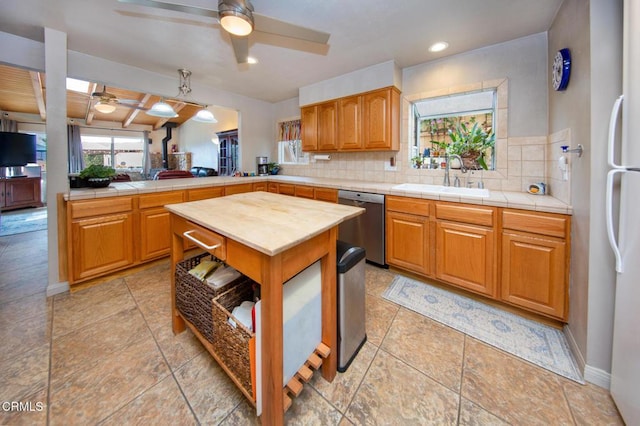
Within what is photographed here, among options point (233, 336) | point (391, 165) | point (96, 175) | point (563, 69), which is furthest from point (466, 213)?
point (96, 175)

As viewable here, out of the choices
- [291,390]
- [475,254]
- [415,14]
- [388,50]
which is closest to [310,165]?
[388,50]

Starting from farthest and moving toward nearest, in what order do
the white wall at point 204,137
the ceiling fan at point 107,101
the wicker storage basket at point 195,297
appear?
the white wall at point 204,137 → the ceiling fan at point 107,101 → the wicker storage basket at point 195,297

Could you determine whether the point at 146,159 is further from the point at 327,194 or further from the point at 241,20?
the point at 241,20

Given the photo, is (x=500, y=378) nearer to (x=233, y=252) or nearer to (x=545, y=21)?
(x=233, y=252)

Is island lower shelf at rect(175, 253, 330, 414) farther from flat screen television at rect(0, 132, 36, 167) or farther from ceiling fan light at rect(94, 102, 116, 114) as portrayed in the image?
flat screen television at rect(0, 132, 36, 167)

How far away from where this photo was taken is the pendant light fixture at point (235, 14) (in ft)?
4.74

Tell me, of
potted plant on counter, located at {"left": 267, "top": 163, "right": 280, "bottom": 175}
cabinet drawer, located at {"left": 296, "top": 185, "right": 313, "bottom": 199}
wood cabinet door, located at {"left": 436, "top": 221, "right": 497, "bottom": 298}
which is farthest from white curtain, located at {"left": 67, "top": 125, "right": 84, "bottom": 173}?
wood cabinet door, located at {"left": 436, "top": 221, "right": 497, "bottom": 298}

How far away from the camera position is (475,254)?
2.00m

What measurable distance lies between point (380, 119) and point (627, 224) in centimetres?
226

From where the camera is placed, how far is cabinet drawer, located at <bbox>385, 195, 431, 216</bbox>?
2258mm

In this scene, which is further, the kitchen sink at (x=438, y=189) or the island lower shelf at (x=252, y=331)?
the kitchen sink at (x=438, y=189)

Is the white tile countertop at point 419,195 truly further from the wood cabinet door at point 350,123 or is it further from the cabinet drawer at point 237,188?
the wood cabinet door at point 350,123

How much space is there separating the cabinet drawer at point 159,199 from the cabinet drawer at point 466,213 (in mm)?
2828

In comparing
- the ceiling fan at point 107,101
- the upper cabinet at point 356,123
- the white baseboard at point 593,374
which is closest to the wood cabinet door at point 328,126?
the upper cabinet at point 356,123
